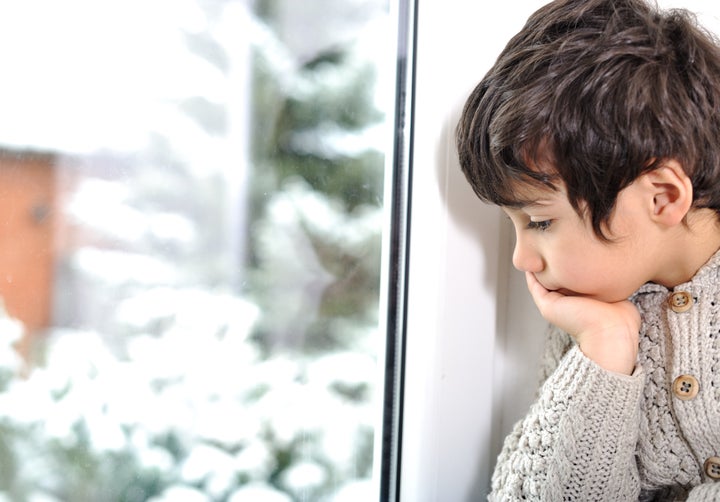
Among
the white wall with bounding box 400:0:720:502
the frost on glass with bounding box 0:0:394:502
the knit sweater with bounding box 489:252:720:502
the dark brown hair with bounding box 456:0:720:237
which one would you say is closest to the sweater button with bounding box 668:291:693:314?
the knit sweater with bounding box 489:252:720:502

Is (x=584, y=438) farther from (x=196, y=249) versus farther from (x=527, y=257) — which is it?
(x=196, y=249)

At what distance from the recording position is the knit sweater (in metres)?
0.75

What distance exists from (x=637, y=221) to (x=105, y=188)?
59 centimetres

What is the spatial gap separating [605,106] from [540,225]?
0.16 metres

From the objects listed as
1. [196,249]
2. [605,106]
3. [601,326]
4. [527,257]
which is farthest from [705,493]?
[196,249]

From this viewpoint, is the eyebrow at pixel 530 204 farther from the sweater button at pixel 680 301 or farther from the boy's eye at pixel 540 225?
the sweater button at pixel 680 301

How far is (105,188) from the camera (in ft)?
2.35

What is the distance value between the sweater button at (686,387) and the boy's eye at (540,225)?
0.75ft

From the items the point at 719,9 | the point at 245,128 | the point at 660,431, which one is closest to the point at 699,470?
the point at 660,431

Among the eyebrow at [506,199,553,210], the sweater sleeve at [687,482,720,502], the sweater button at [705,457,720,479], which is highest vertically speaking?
the eyebrow at [506,199,553,210]

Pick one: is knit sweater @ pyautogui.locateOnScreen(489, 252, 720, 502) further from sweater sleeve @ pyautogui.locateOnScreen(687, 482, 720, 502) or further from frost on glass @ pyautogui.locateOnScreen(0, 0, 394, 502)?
frost on glass @ pyautogui.locateOnScreen(0, 0, 394, 502)

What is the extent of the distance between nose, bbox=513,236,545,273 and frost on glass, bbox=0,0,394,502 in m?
0.23

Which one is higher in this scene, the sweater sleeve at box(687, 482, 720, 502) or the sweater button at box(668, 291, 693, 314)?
the sweater button at box(668, 291, 693, 314)

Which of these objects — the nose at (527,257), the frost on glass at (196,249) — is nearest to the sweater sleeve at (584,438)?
the nose at (527,257)
